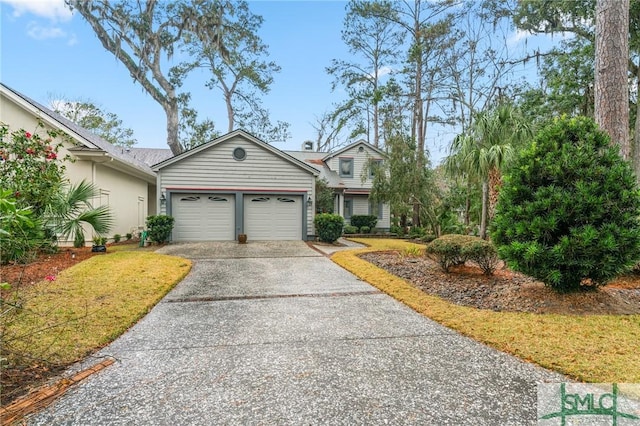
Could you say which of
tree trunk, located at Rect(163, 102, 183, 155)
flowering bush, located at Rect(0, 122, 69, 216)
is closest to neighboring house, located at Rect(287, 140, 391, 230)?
tree trunk, located at Rect(163, 102, 183, 155)

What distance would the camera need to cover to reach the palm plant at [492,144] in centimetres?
855

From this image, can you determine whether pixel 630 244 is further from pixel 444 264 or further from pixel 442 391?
pixel 442 391

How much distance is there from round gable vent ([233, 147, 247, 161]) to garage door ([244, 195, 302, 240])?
1640mm

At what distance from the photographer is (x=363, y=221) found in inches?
767

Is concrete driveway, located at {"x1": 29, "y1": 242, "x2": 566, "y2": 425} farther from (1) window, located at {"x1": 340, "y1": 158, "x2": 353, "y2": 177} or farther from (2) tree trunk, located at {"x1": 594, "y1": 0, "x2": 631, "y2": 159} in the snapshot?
(1) window, located at {"x1": 340, "y1": 158, "x2": 353, "y2": 177}

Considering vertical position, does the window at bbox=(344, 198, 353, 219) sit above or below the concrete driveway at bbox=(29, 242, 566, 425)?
above

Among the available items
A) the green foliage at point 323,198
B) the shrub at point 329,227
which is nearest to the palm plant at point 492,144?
the shrub at point 329,227

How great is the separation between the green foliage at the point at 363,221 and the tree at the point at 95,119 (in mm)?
22203

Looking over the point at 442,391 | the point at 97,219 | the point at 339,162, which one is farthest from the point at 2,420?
the point at 339,162

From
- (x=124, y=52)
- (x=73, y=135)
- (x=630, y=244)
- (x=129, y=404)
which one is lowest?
(x=129, y=404)

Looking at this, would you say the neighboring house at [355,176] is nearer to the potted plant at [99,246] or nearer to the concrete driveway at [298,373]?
the potted plant at [99,246]

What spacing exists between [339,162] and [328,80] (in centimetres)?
747

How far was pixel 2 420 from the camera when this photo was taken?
2201mm

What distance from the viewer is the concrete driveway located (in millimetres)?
2336
